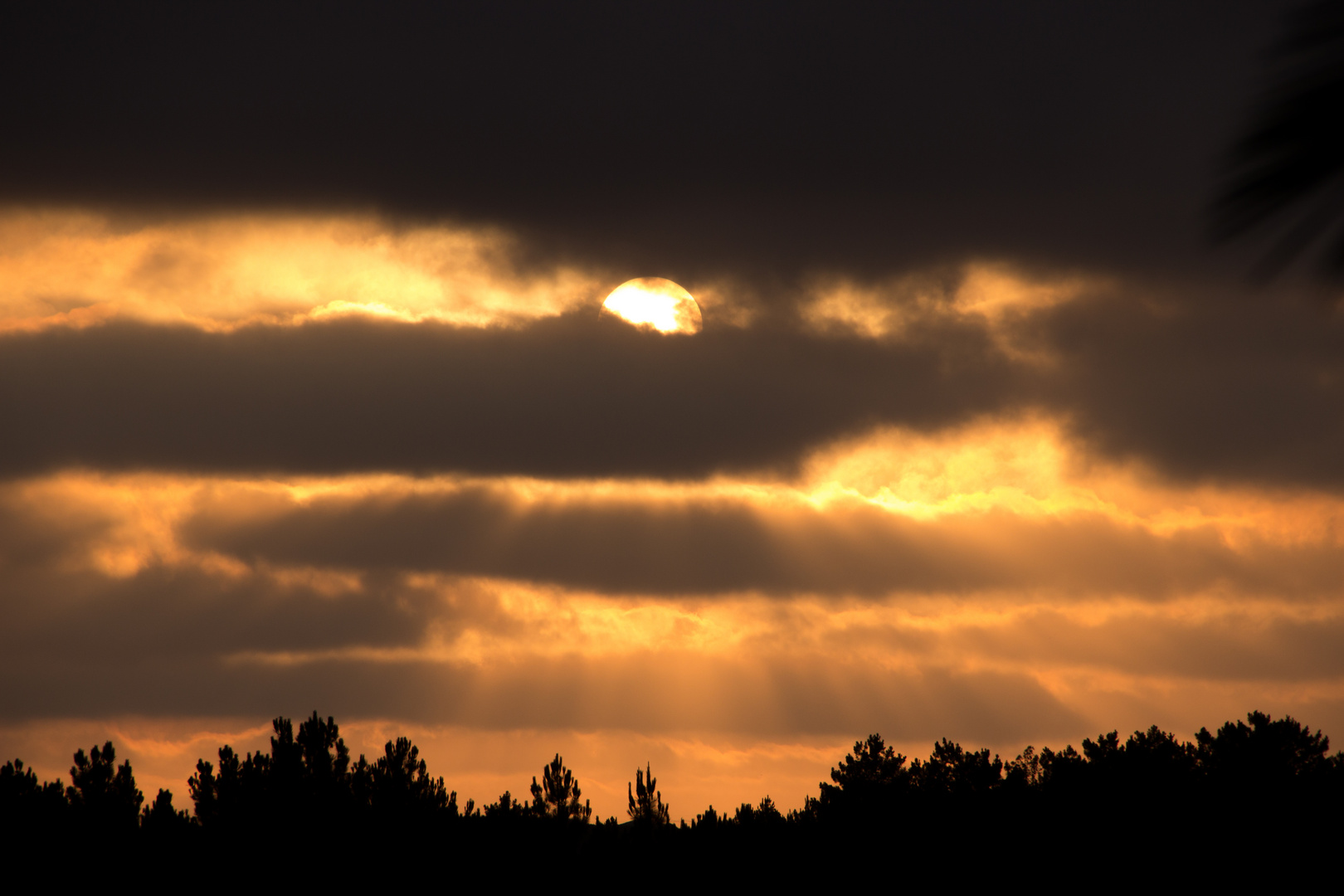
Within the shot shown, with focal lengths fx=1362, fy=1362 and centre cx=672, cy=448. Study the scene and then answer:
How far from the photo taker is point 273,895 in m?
87.4

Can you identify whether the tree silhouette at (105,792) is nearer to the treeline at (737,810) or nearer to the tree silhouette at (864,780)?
the treeline at (737,810)

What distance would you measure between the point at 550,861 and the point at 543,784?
1834 cm

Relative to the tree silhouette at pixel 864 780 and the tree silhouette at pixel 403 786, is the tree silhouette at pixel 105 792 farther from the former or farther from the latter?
the tree silhouette at pixel 864 780

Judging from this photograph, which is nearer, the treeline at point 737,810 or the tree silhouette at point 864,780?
the treeline at point 737,810

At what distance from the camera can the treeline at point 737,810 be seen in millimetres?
79438

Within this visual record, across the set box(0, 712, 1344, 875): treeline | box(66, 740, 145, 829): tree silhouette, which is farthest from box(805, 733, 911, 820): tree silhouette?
box(66, 740, 145, 829): tree silhouette

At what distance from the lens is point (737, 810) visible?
10288 cm

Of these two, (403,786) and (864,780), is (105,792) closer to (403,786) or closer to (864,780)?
(403,786)

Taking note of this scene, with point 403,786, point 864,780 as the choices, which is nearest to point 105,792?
point 403,786

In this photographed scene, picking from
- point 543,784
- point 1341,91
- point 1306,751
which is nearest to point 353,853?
point 543,784

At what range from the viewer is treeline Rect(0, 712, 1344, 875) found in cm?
7944

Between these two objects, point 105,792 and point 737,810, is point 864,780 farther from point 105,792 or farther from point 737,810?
point 105,792

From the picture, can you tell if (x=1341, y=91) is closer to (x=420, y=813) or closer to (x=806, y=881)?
(x=806, y=881)

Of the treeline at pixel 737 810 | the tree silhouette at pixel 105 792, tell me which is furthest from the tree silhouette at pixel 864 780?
the tree silhouette at pixel 105 792
